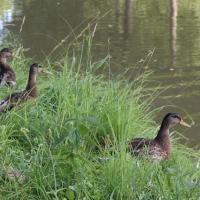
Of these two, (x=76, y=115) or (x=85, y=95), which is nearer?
(x=76, y=115)

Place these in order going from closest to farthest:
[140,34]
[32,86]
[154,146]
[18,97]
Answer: [154,146], [18,97], [32,86], [140,34]

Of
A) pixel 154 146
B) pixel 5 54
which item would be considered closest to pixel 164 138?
pixel 154 146

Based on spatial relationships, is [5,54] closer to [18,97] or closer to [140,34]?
[18,97]

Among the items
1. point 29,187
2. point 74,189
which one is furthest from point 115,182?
point 29,187

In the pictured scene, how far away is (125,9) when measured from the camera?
71.0 ft

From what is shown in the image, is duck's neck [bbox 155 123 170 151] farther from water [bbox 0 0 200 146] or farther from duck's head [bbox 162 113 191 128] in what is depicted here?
water [bbox 0 0 200 146]

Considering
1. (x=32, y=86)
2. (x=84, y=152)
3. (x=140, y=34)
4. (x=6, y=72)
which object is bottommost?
(x=140, y=34)

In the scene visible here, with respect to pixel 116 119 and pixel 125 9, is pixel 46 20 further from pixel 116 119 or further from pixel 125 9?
pixel 116 119

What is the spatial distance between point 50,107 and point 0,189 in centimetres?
186

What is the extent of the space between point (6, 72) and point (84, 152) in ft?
10.3

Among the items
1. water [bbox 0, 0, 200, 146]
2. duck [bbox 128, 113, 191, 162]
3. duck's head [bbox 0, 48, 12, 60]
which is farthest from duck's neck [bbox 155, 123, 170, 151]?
duck's head [bbox 0, 48, 12, 60]

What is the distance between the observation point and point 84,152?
499 centimetres

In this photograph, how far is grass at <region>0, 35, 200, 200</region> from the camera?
4312 mm

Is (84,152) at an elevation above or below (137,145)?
above
